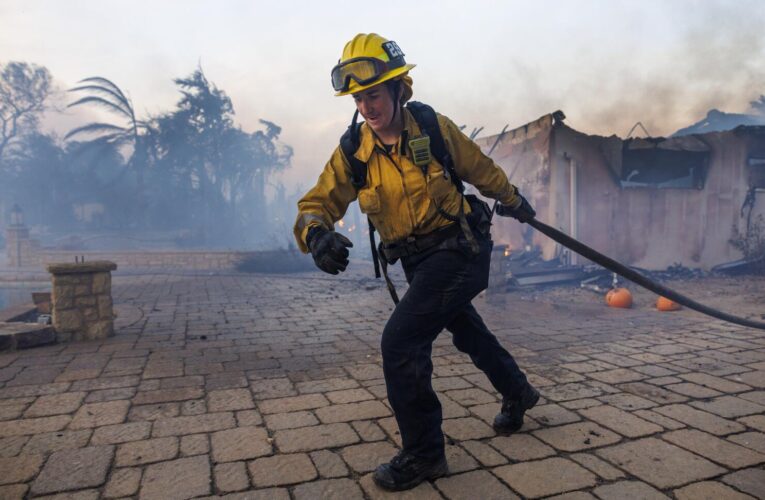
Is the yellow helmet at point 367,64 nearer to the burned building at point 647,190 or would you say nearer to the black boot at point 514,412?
the black boot at point 514,412

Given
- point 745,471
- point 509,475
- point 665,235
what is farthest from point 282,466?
point 665,235

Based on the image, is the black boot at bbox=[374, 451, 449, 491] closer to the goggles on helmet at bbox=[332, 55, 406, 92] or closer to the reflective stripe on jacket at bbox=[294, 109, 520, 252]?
the reflective stripe on jacket at bbox=[294, 109, 520, 252]

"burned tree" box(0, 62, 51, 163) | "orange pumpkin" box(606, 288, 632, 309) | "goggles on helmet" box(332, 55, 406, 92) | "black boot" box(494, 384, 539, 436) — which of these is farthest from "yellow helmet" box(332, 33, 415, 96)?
"burned tree" box(0, 62, 51, 163)

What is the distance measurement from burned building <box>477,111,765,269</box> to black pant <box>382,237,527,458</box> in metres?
9.52

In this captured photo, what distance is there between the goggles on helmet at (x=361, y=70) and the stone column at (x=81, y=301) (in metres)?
4.50

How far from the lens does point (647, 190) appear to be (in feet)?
39.2

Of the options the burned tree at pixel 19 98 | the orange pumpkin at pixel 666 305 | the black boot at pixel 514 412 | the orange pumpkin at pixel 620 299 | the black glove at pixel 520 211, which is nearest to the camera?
the black boot at pixel 514 412

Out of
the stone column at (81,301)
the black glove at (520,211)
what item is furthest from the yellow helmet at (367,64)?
the stone column at (81,301)

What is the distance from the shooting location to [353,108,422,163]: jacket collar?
2593 mm

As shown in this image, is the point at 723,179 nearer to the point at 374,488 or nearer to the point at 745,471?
the point at 745,471

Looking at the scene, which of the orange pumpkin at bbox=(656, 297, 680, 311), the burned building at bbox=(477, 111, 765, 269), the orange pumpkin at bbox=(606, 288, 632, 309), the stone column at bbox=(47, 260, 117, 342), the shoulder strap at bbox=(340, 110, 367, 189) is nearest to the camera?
the shoulder strap at bbox=(340, 110, 367, 189)

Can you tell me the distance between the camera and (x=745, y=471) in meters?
2.51

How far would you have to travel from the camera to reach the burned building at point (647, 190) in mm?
11469

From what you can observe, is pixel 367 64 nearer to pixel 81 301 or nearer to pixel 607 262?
pixel 607 262
